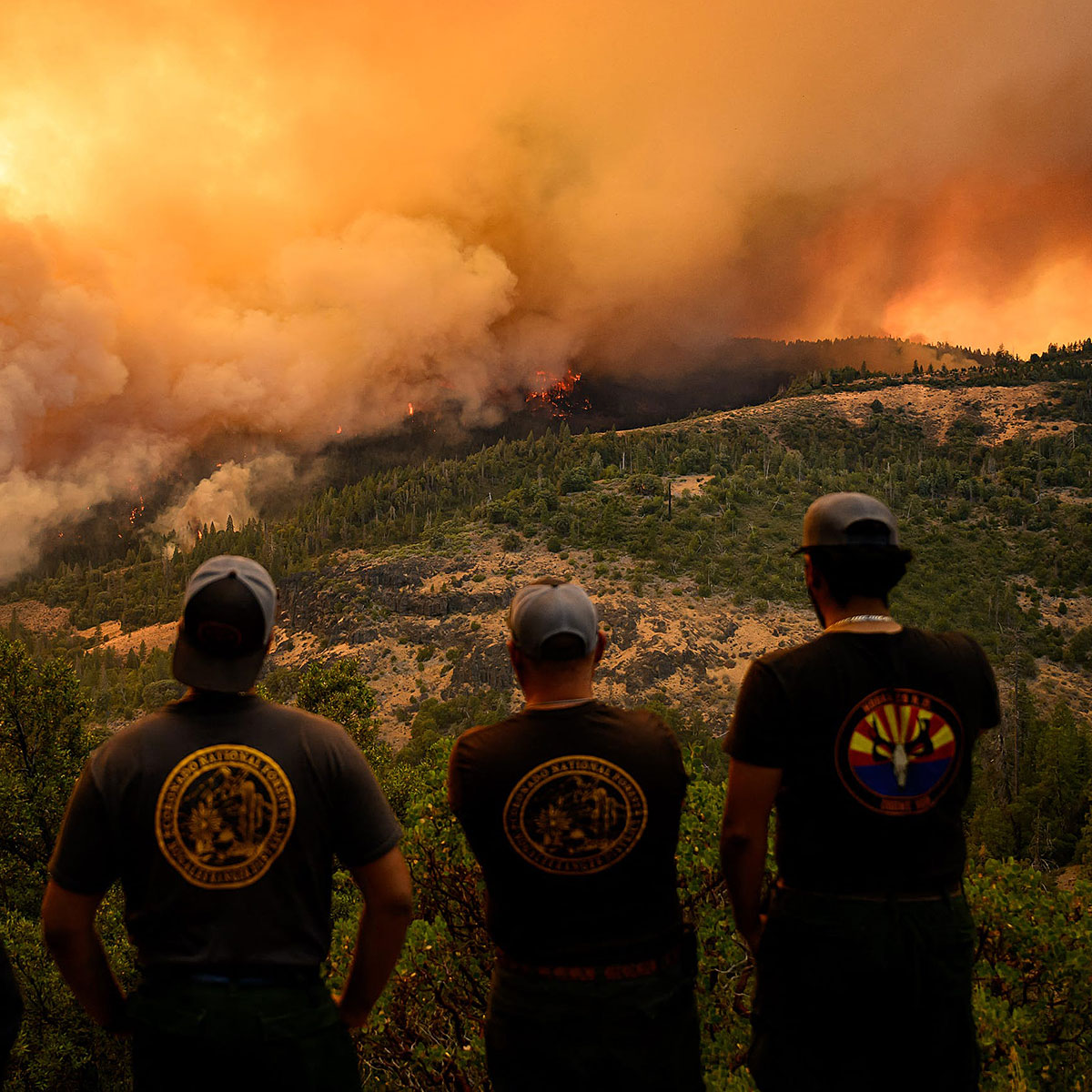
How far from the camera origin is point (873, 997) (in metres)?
3.27

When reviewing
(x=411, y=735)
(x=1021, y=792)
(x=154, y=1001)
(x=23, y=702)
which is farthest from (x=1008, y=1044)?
(x=411, y=735)

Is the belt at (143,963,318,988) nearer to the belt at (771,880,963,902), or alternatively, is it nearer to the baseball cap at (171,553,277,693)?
the baseball cap at (171,553,277,693)

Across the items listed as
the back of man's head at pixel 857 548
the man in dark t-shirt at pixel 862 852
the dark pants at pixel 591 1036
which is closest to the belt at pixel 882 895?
the man in dark t-shirt at pixel 862 852

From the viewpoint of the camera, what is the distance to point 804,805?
11.2 ft

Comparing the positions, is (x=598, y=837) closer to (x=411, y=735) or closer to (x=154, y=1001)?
(x=154, y=1001)

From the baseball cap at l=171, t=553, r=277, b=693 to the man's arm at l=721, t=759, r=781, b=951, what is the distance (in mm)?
2088

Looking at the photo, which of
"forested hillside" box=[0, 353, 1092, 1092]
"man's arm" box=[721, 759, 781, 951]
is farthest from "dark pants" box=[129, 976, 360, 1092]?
"forested hillside" box=[0, 353, 1092, 1092]

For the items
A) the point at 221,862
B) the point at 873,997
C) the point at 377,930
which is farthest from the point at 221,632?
the point at 873,997

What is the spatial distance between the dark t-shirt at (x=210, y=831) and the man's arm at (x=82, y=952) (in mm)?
78

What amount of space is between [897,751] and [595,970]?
158 centimetres

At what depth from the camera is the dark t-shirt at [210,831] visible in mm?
3105

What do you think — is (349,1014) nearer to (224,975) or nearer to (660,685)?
(224,975)

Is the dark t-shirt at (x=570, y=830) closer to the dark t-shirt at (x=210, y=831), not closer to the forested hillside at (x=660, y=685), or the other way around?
the dark t-shirt at (x=210, y=831)

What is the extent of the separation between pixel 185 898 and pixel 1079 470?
8879 inches
